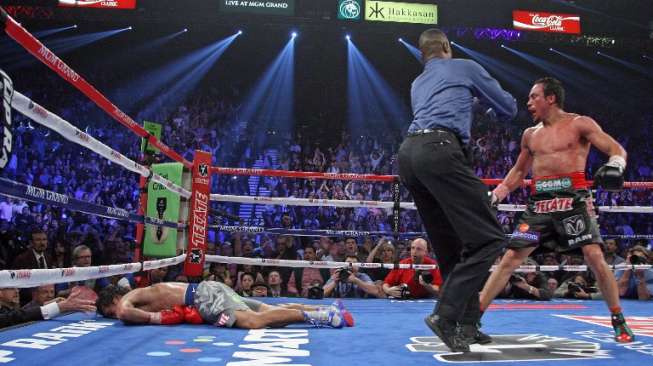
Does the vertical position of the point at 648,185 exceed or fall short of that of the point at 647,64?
it falls short

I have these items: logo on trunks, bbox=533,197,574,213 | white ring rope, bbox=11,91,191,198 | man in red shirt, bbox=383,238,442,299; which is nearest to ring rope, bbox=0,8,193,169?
white ring rope, bbox=11,91,191,198

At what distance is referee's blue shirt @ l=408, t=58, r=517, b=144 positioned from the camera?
1811mm

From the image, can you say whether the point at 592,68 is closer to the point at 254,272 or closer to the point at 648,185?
the point at 648,185

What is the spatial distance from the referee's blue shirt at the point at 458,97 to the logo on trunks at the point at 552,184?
0.63 metres

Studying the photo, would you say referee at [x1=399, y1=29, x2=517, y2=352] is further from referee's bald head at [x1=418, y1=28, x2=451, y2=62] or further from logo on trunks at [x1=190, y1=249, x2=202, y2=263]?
logo on trunks at [x1=190, y1=249, x2=202, y2=263]

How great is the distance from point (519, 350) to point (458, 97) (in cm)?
92

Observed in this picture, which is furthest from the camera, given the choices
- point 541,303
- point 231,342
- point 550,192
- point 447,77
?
point 541,303

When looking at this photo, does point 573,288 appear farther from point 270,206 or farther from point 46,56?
point 270,206

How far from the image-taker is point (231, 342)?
1976 millimetres

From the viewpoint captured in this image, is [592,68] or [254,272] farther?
[592,68]

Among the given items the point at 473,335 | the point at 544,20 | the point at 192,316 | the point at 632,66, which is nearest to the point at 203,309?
the point at 192,316

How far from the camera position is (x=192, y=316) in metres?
2.51

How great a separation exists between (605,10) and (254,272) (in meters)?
10.5

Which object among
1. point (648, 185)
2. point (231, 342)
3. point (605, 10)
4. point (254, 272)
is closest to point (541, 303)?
point (648, 185)
